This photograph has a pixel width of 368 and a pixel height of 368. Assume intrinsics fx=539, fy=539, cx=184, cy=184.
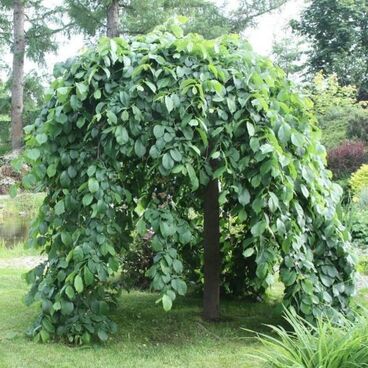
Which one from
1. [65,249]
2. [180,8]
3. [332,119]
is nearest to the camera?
[65,249]

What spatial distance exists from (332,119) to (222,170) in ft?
44.9

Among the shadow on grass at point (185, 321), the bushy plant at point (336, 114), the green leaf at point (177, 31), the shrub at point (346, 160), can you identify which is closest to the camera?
the green leaf at point (177, 31)

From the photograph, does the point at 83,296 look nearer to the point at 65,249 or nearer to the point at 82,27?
the point at 65,249

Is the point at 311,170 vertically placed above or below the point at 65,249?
above

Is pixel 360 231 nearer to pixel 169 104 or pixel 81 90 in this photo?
pixel 169 104

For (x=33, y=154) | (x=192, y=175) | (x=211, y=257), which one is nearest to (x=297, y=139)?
(x=192, y=175)

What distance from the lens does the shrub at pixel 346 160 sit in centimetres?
1213

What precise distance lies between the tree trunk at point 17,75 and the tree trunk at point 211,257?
1697cm

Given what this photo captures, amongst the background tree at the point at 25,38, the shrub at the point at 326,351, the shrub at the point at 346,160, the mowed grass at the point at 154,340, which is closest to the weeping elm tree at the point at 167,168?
the mowed grass at the point at 154,340

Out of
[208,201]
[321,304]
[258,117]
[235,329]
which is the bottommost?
[235,329]

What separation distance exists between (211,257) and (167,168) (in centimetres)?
125

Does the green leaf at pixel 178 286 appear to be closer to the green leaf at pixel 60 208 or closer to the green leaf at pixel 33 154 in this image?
the green leaf at pixel 60 208

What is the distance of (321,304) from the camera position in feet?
11.2

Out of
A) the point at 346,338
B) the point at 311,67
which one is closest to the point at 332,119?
the point at 311,67
